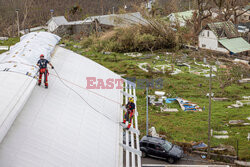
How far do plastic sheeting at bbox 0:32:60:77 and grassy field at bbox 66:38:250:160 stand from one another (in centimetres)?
911

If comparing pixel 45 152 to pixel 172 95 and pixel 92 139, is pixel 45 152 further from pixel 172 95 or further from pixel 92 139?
pixel 172 95

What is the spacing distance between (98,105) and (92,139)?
3.66m

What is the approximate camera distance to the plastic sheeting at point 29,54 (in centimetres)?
1420

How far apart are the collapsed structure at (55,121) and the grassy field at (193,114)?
6164 millimetres

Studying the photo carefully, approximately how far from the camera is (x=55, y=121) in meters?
12.4

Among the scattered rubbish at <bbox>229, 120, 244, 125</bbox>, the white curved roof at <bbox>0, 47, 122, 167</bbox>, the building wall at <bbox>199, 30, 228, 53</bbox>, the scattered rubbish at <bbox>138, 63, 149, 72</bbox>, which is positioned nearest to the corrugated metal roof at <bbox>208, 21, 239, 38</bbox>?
the building wall at <bbox>199, 30, 228, 53</bbox>

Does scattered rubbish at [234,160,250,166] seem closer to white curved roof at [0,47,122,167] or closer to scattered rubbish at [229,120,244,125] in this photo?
scattered rubbish at [229,120,244,125]

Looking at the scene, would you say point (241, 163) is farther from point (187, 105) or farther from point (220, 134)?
point (187, 105)

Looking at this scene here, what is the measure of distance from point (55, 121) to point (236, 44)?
39625 millimetres

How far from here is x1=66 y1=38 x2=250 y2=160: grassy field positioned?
21.0 meters

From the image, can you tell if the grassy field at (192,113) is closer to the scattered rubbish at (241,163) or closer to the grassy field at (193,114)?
the grassy field at (193,114)

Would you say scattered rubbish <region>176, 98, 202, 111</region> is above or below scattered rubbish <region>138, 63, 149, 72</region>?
below

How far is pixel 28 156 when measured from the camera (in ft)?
32.0

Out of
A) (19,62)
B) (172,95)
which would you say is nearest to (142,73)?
(172,95)
